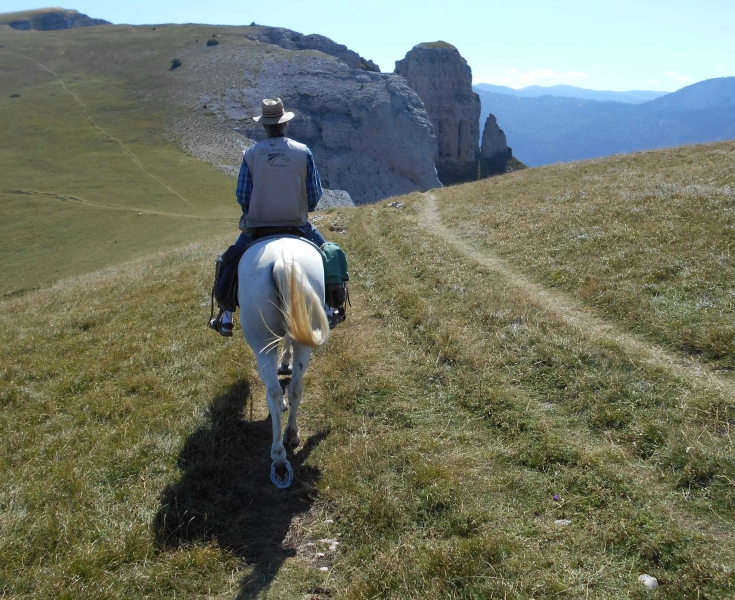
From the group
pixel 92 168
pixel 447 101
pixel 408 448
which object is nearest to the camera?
pixel 408 448

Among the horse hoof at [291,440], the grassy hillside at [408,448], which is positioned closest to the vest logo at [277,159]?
the grassy hillside at [408,448]

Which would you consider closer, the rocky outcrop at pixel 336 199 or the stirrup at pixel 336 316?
the stirrup at pixel 336 316

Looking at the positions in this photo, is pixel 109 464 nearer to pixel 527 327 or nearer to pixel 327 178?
pixel 527 327

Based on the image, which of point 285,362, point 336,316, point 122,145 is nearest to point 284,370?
point 285,362

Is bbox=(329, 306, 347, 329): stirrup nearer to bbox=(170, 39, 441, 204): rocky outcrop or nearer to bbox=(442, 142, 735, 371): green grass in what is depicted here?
bbox=(442, 142, 735, 371): green grass

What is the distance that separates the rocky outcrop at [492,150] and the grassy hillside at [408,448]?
5042 inches

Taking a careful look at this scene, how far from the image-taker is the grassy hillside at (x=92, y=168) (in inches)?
1745

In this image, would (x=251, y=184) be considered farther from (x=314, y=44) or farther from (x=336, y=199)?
(x=314, y=44)

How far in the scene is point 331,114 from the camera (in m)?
89.1

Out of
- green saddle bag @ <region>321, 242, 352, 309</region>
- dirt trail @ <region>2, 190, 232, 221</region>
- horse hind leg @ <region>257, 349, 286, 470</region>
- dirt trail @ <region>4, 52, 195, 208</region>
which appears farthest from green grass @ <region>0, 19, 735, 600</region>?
dirt trail @ <region>4, 52, 195, 208</region>

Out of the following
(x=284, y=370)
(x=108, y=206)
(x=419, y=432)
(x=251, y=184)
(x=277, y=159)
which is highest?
(x=277, y=159)

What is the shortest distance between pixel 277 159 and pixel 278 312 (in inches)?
Answer: 96.7

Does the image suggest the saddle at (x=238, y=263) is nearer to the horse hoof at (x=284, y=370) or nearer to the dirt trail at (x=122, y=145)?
the horse hoof at (x=284, y=370)

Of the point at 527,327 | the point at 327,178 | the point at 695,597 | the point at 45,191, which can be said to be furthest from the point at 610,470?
the point at 327,178
